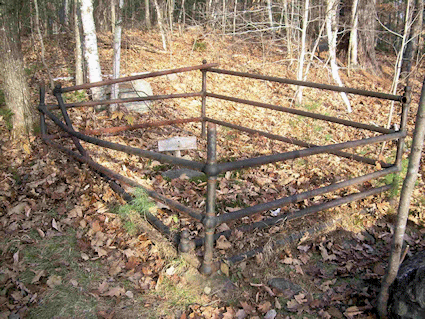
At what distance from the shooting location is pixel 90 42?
23.1 ft

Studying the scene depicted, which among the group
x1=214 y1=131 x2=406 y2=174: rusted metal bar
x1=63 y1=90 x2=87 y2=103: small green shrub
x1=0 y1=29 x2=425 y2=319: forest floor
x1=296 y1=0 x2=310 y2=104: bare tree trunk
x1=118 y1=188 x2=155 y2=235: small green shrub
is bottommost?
x1=0 y1=29 x2=425 y2=319: forest floor

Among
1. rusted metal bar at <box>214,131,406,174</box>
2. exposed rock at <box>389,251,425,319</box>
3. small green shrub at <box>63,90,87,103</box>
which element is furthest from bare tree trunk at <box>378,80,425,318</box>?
small green shrub at <box>63,90,87,103</box>

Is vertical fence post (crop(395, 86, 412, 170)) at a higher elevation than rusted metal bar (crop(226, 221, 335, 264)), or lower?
higher

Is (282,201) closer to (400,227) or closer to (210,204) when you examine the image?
(210,204)

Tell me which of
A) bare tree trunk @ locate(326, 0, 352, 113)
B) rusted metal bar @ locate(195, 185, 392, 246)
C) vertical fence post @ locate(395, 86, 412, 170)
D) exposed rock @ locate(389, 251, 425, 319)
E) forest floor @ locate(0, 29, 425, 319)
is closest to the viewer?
exposed rock @ locate(389, 251, 425, 319)

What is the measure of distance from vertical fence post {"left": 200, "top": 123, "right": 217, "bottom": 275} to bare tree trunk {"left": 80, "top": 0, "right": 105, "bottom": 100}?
5438mm

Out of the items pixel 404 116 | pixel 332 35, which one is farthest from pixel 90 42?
pixel 332 35

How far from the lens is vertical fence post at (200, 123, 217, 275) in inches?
94.0

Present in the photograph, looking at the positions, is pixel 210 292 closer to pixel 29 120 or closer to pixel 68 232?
pixel 68 232

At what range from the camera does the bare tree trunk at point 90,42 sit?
6.84m

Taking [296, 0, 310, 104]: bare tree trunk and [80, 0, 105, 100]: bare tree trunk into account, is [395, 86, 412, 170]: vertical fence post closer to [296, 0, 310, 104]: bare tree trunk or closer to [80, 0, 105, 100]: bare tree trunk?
[296, 0, 310, 104]: bare tree trunk

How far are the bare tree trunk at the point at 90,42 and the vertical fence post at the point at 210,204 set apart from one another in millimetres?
5438

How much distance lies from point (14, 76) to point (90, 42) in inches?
101

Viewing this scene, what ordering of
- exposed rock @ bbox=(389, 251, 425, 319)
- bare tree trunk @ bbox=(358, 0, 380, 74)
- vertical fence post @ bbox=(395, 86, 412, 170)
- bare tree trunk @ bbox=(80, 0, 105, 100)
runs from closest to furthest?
1. exposed rock @ bbox=(389, 251, 425, 319)
2. vertical fence post @ bbox=(395, 86, 412, 170)
3. bare tree trunk @ bbox=(80, 0, 105, 100)
4. bare tree trunk @ bbox=(358, 0, 380, 74)
